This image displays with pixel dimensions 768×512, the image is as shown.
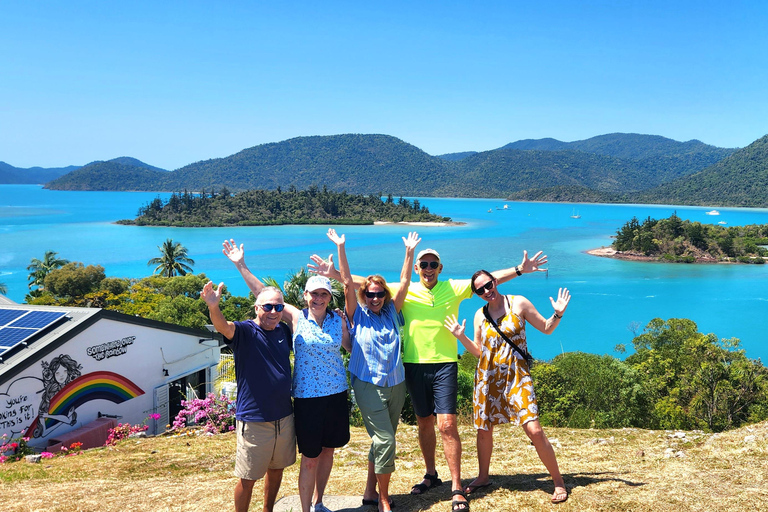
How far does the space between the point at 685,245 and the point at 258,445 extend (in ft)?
326

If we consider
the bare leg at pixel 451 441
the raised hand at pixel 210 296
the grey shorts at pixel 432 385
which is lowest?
the bare leg at pixel 451 441

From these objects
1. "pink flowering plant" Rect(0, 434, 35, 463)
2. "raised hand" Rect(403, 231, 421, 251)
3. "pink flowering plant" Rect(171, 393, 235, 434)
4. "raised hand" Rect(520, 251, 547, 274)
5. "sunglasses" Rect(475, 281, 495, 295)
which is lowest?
"pink flowering plant" Rect(0, 434, 35, 463)

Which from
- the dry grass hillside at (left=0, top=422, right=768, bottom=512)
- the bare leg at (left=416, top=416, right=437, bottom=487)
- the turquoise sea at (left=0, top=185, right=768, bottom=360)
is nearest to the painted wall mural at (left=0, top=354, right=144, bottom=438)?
the dry grass hillside at (left=0, top=422, right=768, bottom=512)

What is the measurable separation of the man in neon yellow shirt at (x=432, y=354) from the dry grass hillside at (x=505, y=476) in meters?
0.49

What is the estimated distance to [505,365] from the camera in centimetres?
412

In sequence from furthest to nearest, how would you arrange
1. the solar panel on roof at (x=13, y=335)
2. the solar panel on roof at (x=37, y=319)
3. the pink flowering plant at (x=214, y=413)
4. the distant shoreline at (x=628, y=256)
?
the distant shoreline at (x=628, y=256) < the solar panel on roof at (x=37, y=319) < the solar panel on roof at (x=13, y=335) < the pink flowering plant at (x=214, y=413)

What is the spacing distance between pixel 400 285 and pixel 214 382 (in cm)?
1239

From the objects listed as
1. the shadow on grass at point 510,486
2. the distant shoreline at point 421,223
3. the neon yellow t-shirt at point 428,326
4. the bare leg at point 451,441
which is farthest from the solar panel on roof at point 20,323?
the distant shoreline at point 421,223

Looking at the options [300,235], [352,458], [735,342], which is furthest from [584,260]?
[352,458]

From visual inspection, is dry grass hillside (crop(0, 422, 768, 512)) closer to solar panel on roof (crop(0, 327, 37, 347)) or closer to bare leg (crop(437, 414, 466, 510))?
bare leg (crop(437, 414, 466, 510))

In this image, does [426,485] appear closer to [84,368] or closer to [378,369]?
[378,369]

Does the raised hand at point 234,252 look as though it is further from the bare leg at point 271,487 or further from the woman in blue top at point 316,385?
the bare leg at point 271,487

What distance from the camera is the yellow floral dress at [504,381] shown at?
408 centimetres

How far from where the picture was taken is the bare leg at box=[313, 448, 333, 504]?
13.0 ft
